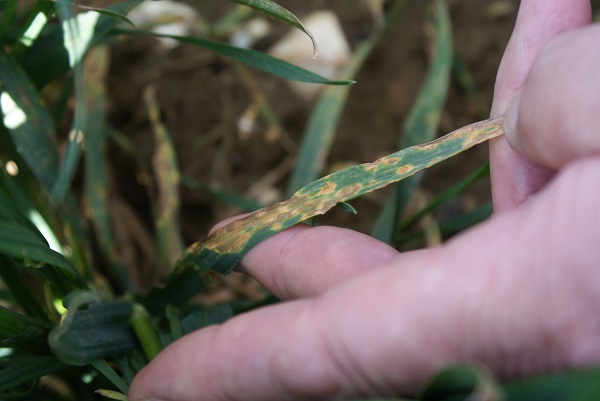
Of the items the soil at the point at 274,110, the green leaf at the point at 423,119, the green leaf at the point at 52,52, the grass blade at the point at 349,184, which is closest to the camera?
the grass blade at the point at 349,184

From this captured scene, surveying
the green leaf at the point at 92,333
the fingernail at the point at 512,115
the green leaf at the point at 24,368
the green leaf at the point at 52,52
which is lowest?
the green leaf at the point at 24,368

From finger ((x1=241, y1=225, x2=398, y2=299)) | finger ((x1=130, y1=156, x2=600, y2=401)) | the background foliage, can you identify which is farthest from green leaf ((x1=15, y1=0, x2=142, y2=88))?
Answer: finger ((x1=130, y1=156, x2=600, y2=401))

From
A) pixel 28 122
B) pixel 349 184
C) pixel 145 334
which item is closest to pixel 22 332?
pixel 145 334

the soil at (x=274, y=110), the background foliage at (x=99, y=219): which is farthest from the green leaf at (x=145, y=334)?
the soil at (x=274, y=110)

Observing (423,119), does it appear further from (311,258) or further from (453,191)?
(311,258)

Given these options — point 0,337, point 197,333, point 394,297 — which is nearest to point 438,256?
point 394,297

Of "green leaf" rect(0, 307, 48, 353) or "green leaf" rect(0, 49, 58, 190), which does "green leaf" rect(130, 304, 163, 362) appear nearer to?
"green leaf" rect(0, 307, 48, 353)

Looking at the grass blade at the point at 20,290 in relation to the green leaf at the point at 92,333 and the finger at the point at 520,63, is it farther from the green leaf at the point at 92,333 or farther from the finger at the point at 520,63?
the finger at the point at 520,63

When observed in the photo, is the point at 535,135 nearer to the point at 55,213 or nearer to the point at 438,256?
the point at 438,256
